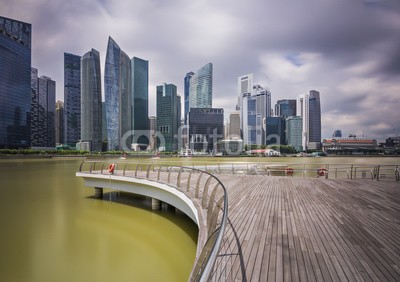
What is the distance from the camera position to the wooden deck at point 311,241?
12.0ft

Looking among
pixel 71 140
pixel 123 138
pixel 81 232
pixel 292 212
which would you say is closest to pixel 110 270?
pixel 81 232

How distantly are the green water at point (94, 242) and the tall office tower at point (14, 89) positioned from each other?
403ft

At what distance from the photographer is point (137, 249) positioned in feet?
31.2

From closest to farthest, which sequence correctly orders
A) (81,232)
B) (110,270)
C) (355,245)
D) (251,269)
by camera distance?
(251,269), (355,245), (110,270), (81,232)

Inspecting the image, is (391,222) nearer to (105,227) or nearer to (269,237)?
(269,237)

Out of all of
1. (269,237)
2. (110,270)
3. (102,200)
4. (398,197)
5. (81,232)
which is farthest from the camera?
(102,200)

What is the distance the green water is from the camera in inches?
303

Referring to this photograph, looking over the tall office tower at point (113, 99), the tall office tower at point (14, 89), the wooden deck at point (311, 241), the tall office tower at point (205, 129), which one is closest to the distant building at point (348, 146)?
the tall office tower at point (205, 129)

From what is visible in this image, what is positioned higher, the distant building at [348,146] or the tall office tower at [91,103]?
the tall office tower at [91,103]

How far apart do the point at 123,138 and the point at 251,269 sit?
202 m

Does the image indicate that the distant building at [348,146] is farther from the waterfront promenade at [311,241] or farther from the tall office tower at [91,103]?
the tall office tower at [91,103]

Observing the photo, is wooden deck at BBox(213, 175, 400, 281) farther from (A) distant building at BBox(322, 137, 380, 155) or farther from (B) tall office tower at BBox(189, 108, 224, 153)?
(A) distant building at BBox(322, 137, 380, 155)

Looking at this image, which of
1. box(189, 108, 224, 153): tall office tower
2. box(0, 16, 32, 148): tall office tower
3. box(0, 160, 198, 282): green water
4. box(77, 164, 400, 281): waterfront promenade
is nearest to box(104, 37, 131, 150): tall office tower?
box(189, 108, 224, 153): tall office tower

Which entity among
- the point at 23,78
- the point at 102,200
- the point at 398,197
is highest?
the point at 23,78
